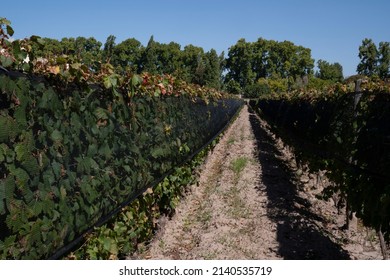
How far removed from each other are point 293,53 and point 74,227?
129263 millimetres

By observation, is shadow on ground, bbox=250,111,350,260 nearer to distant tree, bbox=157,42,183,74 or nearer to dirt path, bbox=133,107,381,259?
dirt path, bbox=133,107,381,259

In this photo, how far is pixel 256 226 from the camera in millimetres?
5668

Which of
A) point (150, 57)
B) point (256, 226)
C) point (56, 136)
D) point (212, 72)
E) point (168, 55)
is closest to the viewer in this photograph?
point (56, 136)

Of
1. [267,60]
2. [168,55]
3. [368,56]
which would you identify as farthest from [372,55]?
[168,55]

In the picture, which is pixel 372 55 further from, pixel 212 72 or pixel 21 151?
pixel 21 151

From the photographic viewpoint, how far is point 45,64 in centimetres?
290

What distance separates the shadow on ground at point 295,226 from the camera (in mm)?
4902

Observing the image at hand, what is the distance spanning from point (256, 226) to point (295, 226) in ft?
1.92

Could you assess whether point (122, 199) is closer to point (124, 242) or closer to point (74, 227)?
point (124, 242)

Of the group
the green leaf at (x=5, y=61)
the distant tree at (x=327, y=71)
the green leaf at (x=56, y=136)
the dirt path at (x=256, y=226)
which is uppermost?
the distant tree at (x=327, y=71)

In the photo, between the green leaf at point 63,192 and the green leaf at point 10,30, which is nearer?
the green leaf at point 10,30

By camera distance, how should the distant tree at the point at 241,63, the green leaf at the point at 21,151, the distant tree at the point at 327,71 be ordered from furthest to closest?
1. the distant tree at the point at 327,71
2. the distant tree at the point at 241,63
3. the green leaf at the point at 21,151

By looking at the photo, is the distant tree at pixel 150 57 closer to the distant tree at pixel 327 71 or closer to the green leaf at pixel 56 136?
the distant tree at pixel 327 71

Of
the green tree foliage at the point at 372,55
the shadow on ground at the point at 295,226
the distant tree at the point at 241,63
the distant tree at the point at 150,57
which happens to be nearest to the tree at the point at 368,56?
the green tree foliage at the point at 372,55
